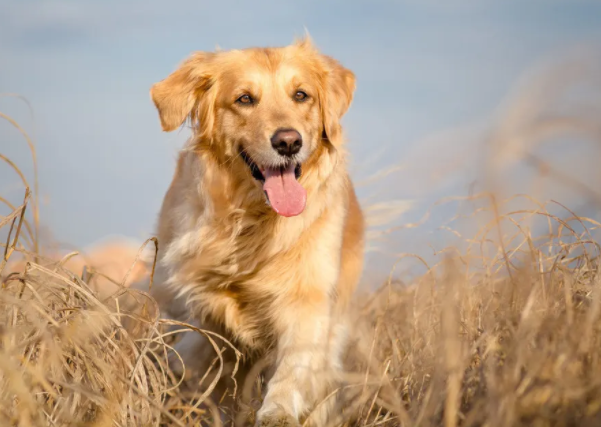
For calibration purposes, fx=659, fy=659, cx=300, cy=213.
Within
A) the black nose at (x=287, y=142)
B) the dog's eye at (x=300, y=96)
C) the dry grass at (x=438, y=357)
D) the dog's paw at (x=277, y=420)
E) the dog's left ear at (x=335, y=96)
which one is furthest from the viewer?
the dog's left ear at (x=335, y=96)

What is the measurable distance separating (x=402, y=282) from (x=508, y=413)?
9.93 feet

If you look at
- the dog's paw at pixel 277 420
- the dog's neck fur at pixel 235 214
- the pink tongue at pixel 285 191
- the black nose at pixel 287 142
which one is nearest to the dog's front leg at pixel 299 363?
the dog's paw at pixel 277 420

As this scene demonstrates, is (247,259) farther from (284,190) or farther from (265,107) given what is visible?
(265,107)

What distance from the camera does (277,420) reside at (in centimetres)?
306

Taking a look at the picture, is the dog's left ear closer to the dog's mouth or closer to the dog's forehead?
the dog's forehead

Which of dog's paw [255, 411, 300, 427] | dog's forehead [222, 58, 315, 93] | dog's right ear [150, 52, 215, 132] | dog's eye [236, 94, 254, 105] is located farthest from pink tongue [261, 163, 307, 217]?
dog's paw [255, 411, 300, 427]

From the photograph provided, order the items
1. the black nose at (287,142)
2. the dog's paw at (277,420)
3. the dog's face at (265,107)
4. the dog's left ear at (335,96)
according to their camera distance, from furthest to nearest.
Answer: the dog's left ear at (335,96) → the dog's face at (265,107) → the black nose at (287,142) → the dog's paw at (277,420)

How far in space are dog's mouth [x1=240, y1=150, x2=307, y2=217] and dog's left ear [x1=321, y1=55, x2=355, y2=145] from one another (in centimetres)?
44

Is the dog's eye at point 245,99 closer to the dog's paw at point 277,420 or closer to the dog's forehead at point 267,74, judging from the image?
the dog's forehead at point 267,74

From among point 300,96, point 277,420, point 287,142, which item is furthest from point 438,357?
point 300,96

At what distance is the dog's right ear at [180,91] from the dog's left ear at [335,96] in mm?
758

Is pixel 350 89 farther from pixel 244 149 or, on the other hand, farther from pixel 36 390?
pixel 36 390

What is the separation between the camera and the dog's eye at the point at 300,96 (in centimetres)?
400

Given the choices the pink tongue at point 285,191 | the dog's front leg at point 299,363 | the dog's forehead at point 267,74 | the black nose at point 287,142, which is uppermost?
the dog's forehead at point 267,74
